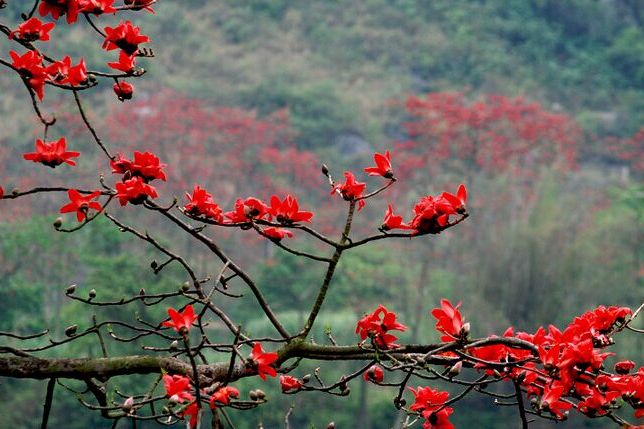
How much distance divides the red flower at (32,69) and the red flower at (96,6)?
116mm

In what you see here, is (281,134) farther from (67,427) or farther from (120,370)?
(120,370)

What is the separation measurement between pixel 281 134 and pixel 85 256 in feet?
16.8

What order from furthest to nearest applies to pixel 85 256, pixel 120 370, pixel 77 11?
pixel 85 256 → pixel 77 11 → pixel 120 370

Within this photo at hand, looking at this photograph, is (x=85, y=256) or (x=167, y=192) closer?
(x=85, y=256)

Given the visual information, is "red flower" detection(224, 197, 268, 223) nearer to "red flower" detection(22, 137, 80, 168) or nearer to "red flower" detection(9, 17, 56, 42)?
"red flower" detection(22, 137, 80, 168)

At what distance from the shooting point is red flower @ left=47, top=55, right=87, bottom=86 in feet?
5.62

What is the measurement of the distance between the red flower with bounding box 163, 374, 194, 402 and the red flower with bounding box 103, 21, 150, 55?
632 mm

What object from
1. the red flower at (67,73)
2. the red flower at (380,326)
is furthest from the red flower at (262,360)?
the red flower at (67,73)

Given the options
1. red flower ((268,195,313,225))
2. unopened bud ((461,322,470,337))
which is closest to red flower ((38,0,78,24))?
red flower ((268,195,313,225))

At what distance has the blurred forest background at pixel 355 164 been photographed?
377 inches

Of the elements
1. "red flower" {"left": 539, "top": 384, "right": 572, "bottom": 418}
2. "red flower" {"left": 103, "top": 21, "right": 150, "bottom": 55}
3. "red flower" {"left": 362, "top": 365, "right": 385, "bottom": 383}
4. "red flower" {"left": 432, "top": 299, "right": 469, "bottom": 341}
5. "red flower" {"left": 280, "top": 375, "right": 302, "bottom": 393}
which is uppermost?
"red flower" {"left": 103, "top": 21, "right": 150, "bottom": 55}

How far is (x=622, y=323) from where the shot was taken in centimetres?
162

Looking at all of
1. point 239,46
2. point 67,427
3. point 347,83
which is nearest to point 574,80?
point 347,83

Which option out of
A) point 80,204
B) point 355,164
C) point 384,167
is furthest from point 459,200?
point 355,164
